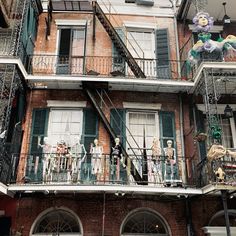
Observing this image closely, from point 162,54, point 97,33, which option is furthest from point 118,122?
point 97,33

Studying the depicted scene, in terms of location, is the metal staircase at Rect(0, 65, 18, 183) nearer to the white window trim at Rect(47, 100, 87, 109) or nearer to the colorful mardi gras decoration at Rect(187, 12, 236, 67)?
the white window trim at Rect(47, 100, 87, 109)

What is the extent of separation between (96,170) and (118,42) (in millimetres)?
5135

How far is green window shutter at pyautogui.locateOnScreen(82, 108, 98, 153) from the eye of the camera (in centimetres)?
1145

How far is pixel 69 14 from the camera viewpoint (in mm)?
13594

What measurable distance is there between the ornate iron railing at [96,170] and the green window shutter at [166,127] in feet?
3.45

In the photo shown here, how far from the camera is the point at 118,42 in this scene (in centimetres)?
1255

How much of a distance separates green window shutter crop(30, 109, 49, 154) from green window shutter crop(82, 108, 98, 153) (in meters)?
1.38

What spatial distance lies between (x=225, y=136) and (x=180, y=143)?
6.17ft

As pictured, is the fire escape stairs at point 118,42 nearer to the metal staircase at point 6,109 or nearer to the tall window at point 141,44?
the tall window at point 141,44

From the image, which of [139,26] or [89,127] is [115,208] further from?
[139,26]

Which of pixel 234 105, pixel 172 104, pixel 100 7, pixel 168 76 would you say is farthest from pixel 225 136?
pixel 100 7

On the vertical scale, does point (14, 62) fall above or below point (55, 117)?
above

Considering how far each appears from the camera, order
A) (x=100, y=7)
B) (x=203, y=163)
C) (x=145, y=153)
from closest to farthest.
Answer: (x=203, y=163) → (x=145, y=153) → (x=100, y=7)

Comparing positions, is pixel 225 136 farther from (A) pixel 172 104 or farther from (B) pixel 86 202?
(B) pixel 86 202
